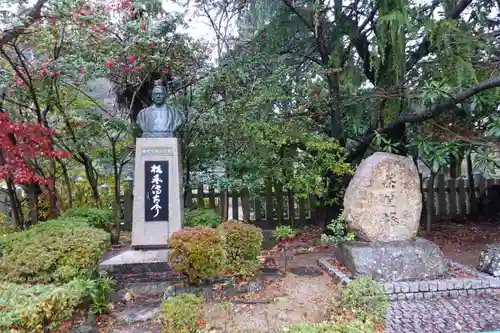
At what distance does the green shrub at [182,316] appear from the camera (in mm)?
2885

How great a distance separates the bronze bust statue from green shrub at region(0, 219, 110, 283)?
1839 mm

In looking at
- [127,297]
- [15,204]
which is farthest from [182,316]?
[15,204]

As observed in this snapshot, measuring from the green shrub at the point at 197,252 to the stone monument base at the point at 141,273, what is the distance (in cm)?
63

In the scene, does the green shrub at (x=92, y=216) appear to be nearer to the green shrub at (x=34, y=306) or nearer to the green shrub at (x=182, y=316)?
the green shrub at (x=34, y=306)

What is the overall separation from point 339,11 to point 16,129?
17.6 ft

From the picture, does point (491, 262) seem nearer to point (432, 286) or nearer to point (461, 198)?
point (432, 286)

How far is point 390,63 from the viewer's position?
5.51 m

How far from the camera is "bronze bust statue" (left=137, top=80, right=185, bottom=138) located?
527cm

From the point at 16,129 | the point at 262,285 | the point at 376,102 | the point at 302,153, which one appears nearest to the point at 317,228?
the point at 302,153

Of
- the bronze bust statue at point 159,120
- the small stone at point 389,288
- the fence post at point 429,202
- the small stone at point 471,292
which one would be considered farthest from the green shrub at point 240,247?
the fence post at point 429,202

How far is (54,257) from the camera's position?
3.48 meters

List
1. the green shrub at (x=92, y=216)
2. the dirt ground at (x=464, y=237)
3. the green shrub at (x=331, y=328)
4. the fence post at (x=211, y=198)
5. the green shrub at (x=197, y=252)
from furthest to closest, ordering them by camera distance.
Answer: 1. the fence post at (x=211, y=198)
2. the dirt ground at (x=464, y=237)
3. the green shrub at (x=92, y=216)
4. the green shrub at (x=197, y=252)
5. the green shrub at (x=331, y=328)

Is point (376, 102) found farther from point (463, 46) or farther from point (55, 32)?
point (55, 32)

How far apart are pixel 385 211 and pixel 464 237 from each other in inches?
148
